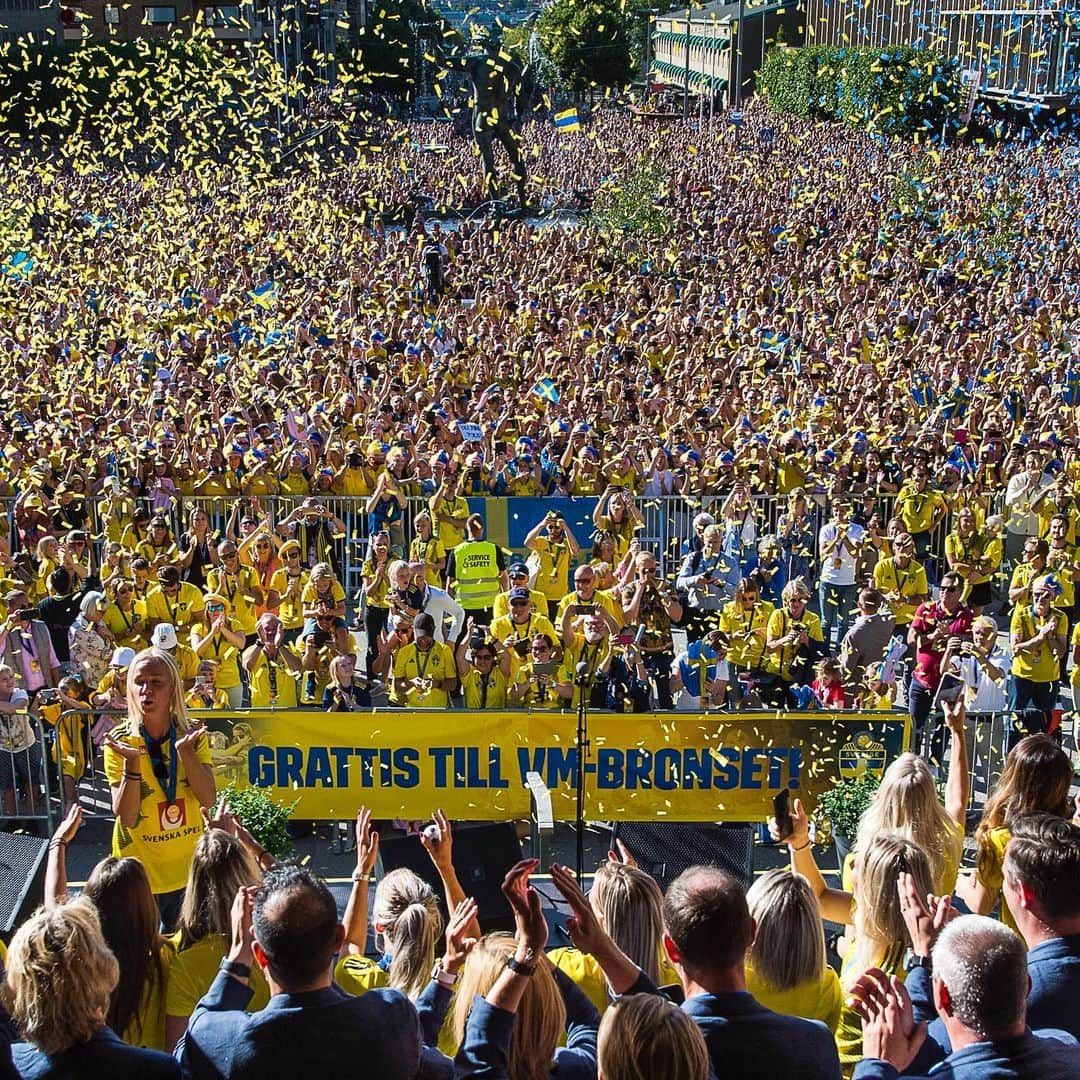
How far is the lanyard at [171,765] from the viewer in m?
5.73

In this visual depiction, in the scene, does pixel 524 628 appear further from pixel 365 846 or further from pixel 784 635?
pixel 365 846

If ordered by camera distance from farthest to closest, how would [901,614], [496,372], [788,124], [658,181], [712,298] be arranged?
[788,124] → [658,181] → [712,298] → [496,372] → [901,614]

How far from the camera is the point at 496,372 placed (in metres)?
16.7

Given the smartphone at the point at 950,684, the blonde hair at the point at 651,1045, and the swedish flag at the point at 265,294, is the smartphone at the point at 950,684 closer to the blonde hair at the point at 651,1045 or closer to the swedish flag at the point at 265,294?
the blonde hair at the point at 651,1045

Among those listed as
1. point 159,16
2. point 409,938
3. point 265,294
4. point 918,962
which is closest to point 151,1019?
point 409,938

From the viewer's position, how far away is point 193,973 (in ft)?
14.4

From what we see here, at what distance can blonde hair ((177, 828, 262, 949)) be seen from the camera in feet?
14.8

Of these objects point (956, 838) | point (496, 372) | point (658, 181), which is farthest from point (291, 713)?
point (658, 181)

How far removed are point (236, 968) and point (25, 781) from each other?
4.90 metres

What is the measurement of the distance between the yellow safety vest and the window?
61.7m

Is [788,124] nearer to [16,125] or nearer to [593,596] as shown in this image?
[16,125]

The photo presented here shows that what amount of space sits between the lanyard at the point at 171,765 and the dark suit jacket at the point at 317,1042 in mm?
2268

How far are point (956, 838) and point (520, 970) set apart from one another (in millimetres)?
2241

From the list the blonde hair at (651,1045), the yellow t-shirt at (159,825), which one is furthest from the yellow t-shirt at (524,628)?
the blonde hair at (651,1045)
